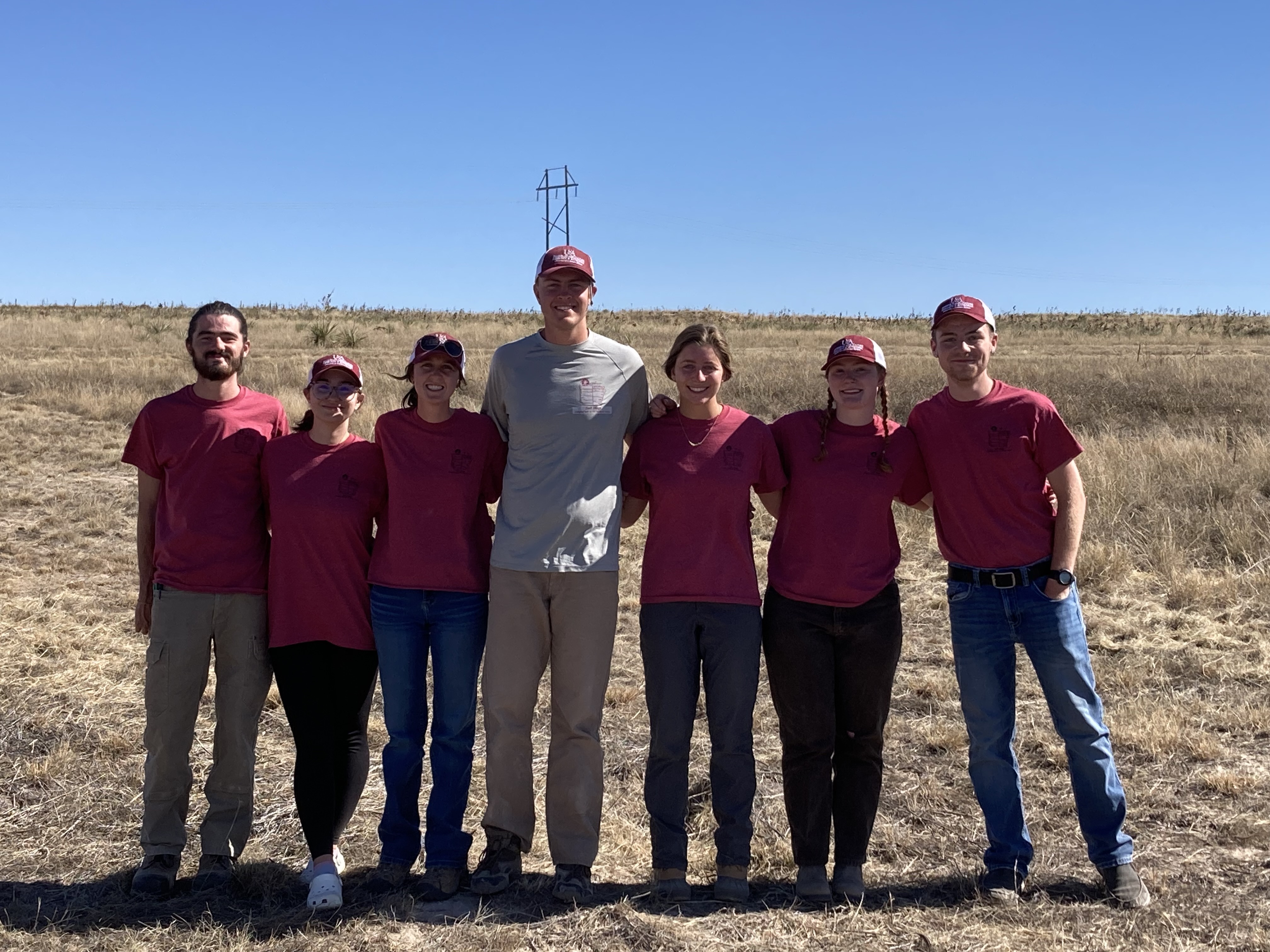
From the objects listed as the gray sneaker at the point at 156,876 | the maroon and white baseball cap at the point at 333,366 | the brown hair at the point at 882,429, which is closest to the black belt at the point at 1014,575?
the brown hair at the point at 882,429

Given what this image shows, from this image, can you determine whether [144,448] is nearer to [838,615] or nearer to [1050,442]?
[838,615]

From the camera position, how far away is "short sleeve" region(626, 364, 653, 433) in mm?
3943

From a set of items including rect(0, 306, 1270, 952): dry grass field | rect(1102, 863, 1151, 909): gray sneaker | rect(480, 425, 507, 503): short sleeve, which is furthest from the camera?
rect(480, 425, 507, 503): short sleeve

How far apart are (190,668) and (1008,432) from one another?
10.1ft

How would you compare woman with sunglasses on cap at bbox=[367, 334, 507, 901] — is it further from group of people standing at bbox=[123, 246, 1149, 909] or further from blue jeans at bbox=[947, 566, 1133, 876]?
blue jeans at bbox=[947, 566, 1133, 876]

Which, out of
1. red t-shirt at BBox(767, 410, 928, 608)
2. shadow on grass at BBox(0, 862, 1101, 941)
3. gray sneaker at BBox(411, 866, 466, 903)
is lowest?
shadow on grass at BBox(0, 862, 1101, 941)

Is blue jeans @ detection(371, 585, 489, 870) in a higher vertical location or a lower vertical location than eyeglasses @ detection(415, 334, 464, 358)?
lower

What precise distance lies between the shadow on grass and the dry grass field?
0.01 m

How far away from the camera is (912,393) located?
57.5ft

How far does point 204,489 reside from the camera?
12.5 feet

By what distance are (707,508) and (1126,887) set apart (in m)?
1.98

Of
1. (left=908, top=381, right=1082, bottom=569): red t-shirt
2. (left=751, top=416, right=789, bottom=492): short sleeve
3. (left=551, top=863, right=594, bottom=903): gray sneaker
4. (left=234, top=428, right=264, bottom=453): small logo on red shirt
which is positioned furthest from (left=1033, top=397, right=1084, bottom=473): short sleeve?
(left=234, top=428, right=264, bottom=453): small logo on red shirt

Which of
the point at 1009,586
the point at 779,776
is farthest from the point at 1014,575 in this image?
the point at 779,776

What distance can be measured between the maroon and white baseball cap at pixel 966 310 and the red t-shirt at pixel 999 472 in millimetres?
243
